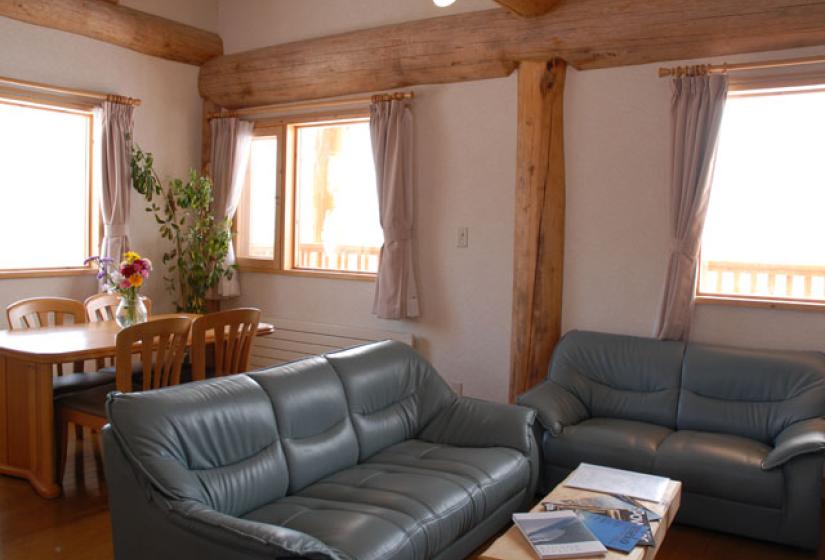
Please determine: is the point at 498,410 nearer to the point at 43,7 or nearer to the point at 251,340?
the point at 251,340

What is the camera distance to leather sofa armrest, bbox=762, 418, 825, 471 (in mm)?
3250

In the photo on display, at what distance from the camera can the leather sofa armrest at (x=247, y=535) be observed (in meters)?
2.10

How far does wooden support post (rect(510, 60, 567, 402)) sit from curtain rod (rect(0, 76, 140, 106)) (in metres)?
2.92

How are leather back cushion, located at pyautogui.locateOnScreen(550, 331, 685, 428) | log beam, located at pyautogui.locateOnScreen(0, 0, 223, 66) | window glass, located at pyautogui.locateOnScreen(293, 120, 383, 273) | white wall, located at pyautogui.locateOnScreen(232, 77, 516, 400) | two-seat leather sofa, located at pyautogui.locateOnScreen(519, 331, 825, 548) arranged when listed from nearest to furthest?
two-seat leather sofa, located at pyautogui.locateOnScreen(519, 331, 825, 548) → leather back cushion, located at pyautogui.locateOnScreen(550, 331, 685, 428) → white wall, located at pyautogui.locateOnScreen(232, 77, 516, 400) → log beam, located at pyautogui.locateOnScreen(0, 0, 223, 66) → window glass, located at pyautogui.locateOnScreen(293, 120, 383, 273)

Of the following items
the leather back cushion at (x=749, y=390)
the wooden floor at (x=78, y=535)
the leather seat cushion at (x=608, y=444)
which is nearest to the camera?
the wooden floor at (x=78, y=535)

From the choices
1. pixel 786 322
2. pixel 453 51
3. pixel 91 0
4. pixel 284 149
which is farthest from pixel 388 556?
pixel 91 0

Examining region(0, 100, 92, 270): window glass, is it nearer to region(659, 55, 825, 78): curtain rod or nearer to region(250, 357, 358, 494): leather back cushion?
region(250, 357, 358, 494): leather back cushion

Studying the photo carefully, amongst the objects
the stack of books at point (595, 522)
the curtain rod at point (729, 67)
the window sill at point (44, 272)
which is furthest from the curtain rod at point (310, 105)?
the stack of books at point (595, 522)

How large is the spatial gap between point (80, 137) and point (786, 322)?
Answer: 486 centimetres

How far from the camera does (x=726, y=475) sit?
342 cm

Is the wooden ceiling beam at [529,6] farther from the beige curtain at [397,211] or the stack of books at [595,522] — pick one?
the stack of books at [595,522]

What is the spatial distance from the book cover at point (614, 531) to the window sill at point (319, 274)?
3221mm

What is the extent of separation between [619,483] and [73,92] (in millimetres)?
4484

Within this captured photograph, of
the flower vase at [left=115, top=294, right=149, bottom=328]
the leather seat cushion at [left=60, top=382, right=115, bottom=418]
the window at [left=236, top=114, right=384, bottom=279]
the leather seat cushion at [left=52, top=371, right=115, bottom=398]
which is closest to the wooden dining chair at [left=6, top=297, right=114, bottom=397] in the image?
the leather seat cushion at [left=52, top=371, right=115, bottom=398]
